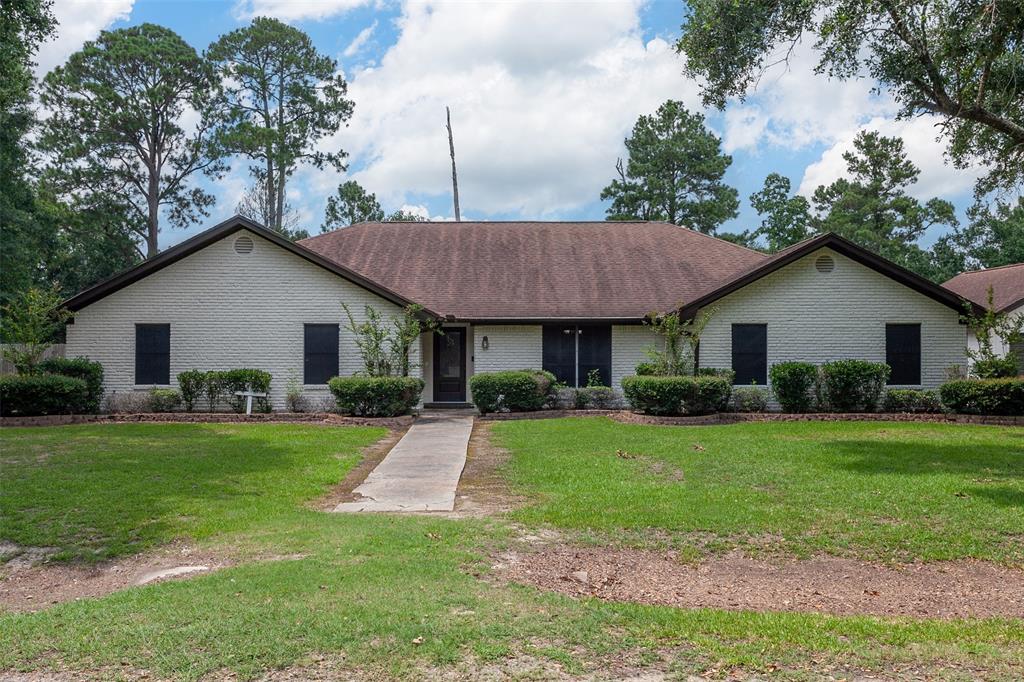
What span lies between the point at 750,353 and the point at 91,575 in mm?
16314

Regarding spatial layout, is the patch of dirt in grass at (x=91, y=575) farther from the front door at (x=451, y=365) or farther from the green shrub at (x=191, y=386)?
the front door at (x=451, y=365)

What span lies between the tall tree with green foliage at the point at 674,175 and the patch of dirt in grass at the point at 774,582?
35406 mm

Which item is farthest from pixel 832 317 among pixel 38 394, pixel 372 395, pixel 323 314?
pixel 38 394

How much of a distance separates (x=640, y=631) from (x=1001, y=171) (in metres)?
15.3

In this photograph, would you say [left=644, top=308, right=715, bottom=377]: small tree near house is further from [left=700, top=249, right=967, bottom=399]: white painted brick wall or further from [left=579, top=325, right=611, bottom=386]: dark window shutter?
[left=579, top=325, right=611, bottom=386]: dark window shutter

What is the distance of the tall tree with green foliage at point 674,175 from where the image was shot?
40312mm

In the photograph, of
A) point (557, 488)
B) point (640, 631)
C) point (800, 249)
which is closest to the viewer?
point (640, 631)

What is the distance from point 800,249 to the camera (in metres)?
18.5

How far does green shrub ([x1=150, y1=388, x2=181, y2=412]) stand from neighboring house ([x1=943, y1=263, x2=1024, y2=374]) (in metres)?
25.4

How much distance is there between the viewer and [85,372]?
17.6 metres

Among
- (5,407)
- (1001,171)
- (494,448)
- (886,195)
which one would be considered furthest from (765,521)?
(886,195)

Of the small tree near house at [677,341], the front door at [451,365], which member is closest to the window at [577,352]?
the small tree near house at [677,341]

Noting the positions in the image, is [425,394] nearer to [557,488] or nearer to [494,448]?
[494,448]

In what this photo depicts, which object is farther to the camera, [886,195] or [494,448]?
[886,195]
